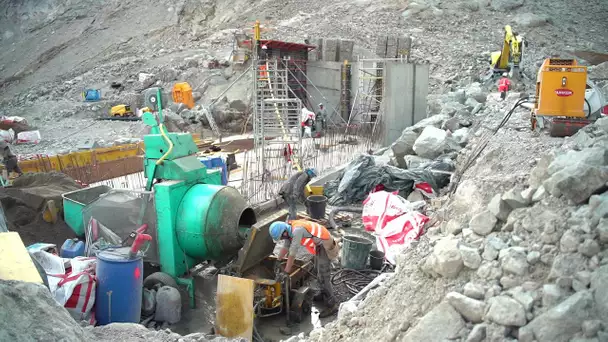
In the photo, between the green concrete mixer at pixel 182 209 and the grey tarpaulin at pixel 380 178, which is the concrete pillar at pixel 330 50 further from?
the green concrete mixer at pixel 182 209

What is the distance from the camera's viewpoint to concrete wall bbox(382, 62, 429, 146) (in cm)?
1420

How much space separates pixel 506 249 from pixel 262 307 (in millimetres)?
3657

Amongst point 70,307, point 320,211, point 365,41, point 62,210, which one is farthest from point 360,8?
point 70,307

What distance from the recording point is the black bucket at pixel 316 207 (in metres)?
9.17

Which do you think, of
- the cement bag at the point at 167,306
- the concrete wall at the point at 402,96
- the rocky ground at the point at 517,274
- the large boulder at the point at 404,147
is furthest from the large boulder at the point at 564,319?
the concrete wall at the point at 402,96

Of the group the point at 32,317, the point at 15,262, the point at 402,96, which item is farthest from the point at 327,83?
the point at 32,317

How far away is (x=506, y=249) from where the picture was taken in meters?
2.93

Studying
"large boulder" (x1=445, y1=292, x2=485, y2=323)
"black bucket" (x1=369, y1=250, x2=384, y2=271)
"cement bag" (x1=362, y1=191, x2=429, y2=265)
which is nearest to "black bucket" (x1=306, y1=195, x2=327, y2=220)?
"cement bag" (x1=362, y1=191, x2=429, y2=265)

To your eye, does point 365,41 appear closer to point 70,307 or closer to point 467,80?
point 467,80

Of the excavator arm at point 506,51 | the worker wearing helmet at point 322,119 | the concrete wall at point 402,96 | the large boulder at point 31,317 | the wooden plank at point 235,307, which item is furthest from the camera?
the worker wearing helmet at point 322,119

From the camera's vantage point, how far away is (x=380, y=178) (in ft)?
32.3

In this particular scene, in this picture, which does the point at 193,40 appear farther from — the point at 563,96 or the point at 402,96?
the point at 563,96

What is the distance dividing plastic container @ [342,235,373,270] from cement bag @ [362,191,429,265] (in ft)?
1.05

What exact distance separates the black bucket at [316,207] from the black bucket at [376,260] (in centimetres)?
218
